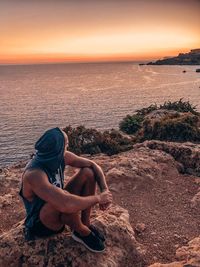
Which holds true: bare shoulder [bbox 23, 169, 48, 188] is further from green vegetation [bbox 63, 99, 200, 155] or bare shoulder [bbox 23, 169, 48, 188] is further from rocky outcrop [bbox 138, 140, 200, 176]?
green vegetation [bbox 63, 99, 200, 155]

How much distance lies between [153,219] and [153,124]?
8141 mm

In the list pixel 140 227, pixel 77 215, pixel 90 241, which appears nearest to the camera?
pixel 77 215

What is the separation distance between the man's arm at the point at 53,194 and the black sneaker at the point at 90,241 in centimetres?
85

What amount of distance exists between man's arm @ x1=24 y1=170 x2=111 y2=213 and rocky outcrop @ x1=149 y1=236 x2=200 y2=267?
5.84 feet

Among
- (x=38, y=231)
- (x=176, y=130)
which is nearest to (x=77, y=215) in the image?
(x=38, y=231)

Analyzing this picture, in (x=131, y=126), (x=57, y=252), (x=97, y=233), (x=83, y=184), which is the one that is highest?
(x=83, y=184)

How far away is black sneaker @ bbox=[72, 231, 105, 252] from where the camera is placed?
5.67 m

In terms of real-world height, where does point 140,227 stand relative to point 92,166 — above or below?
A: below

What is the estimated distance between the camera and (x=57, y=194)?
15.9ft

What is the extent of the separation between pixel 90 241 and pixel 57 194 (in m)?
1.27

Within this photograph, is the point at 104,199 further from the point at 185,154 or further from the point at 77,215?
the point at 185,154

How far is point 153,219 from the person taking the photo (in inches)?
325

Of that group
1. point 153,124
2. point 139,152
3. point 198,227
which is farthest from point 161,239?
point 153,124

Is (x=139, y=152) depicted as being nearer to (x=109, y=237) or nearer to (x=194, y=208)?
(x=194, y=208)
